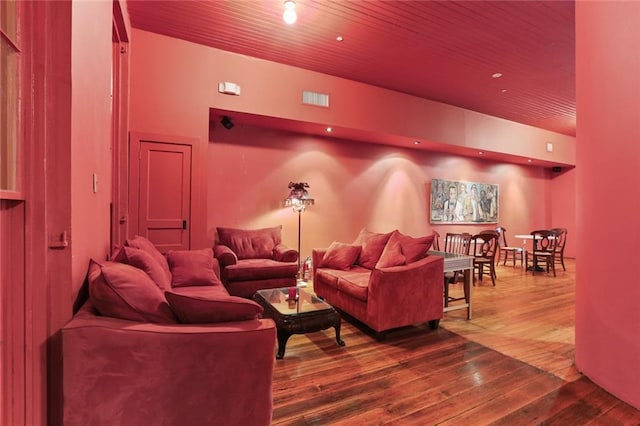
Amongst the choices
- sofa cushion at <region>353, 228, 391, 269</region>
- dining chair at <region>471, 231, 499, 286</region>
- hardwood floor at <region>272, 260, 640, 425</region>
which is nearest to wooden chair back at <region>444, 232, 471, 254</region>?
dining chair at <region>471, 231, 499, 286</region>

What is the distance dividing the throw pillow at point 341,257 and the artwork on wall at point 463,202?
367 centimetres

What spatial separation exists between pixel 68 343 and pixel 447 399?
7.07 feet

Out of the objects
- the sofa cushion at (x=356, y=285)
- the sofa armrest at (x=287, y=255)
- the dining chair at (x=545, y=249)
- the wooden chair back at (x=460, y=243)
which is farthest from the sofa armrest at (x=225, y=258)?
the dining chair at (x=545, y=249)

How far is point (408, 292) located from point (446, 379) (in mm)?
890

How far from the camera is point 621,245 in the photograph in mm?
2057

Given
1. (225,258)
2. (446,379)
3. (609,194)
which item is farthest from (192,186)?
(609,194)

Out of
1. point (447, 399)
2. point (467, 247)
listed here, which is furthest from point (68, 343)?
point (467, 247)

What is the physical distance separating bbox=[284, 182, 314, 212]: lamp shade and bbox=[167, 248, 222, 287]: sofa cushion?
2.06 metres

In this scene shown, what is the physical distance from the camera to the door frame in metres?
3.91

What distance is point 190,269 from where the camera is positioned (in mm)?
3119

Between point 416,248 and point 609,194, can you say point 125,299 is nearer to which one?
point 416,248

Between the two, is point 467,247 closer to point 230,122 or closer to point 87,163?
point 230,122

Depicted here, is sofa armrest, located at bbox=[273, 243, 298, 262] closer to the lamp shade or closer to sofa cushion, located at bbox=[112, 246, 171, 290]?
the lamp shade

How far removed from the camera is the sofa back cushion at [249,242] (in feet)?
15.5
